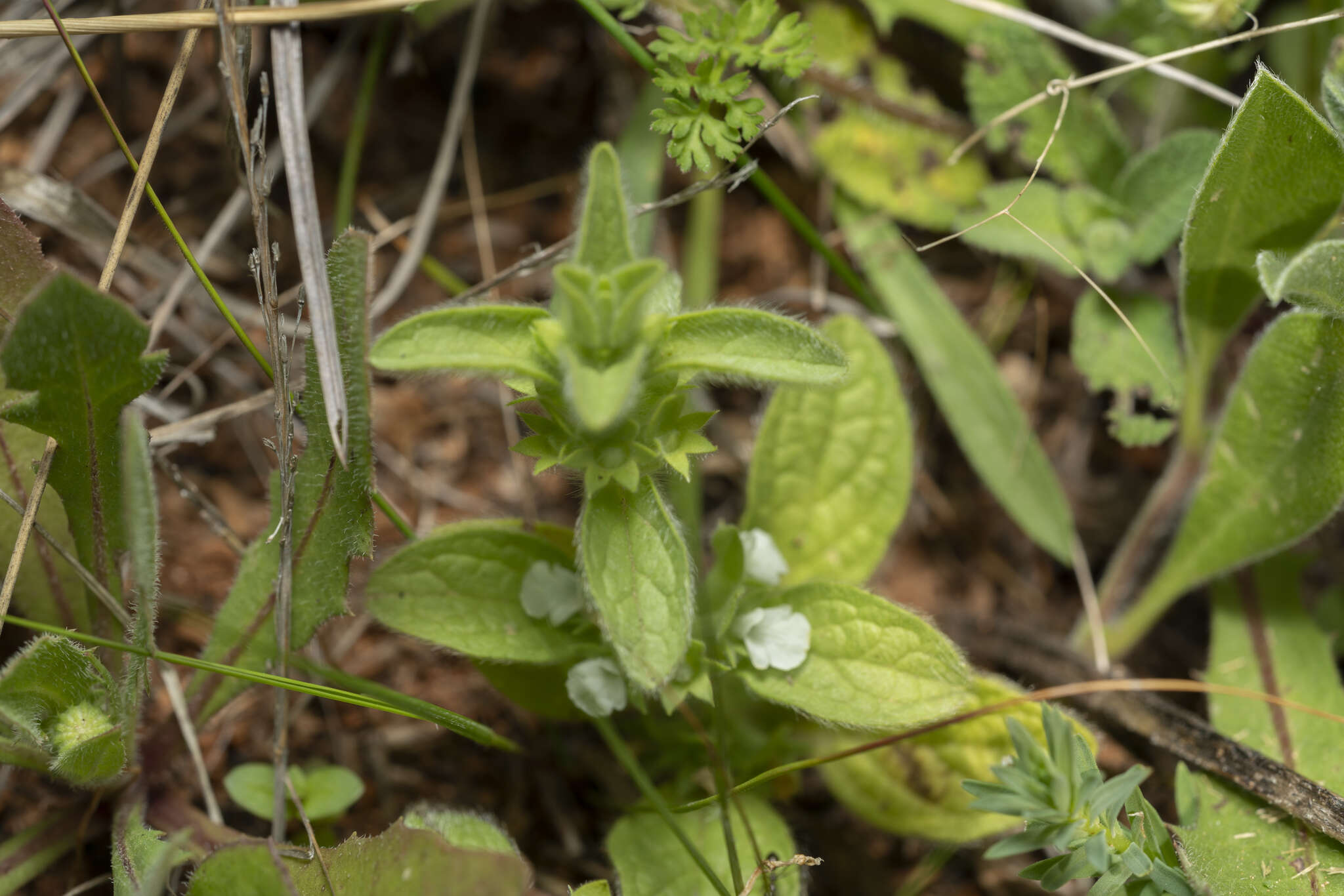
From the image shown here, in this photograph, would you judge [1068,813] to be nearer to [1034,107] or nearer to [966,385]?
[966,385]

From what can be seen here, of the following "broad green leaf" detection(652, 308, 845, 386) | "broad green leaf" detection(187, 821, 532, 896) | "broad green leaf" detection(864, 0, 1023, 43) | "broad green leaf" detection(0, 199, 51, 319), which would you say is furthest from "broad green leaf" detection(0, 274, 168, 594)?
"broad green leaf" detection(864, 0, 1023, 43)

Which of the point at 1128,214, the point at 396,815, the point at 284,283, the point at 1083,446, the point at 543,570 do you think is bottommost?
the point at 396,815

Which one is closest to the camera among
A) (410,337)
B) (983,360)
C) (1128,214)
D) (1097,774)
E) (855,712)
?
(410,337)

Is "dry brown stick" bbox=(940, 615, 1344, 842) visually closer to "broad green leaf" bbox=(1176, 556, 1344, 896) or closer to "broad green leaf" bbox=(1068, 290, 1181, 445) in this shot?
"broad green leaf" bbox=(1176, 556, 1344, 896)

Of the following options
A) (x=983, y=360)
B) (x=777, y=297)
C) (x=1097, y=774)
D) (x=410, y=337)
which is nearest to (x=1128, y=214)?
(x=983, y=360)

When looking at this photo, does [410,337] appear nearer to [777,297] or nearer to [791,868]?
[791,868]

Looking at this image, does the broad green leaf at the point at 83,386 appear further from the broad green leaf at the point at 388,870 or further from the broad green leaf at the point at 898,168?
the broad green leaf at the point at 898,168

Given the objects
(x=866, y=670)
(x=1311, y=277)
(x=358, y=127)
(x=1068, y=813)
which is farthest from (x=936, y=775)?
(x=358, y=127)
